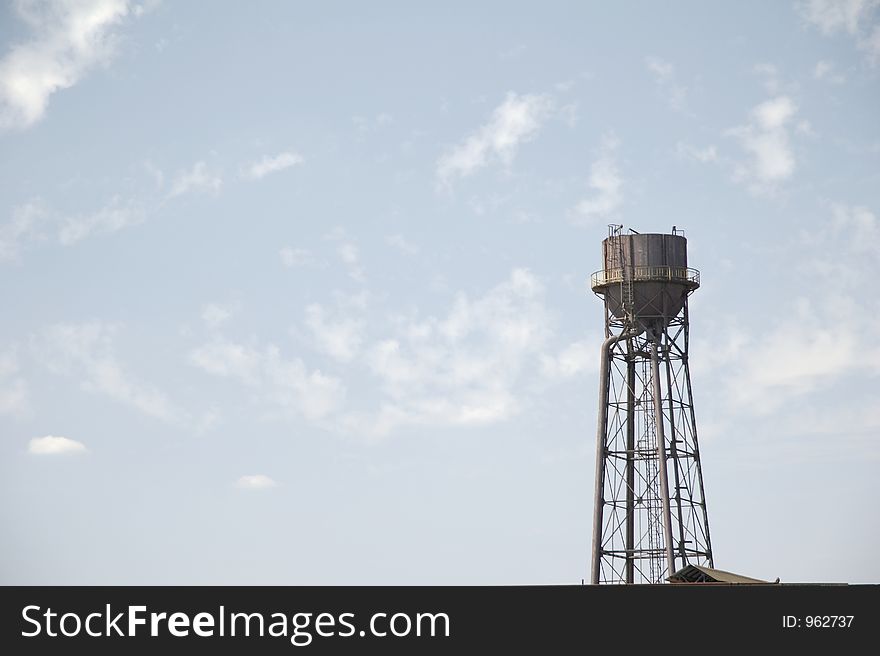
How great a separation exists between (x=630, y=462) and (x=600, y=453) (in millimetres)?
1884

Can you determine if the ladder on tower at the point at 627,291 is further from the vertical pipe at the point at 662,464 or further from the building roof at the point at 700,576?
the building roof at the point at 700,576

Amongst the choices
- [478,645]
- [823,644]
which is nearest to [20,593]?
[478,645]

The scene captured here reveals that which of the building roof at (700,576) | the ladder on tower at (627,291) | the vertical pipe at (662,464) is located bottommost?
the building roof at (700,576)

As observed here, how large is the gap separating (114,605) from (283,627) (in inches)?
241

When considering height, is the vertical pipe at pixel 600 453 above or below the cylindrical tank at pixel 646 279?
below

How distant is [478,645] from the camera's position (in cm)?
5894

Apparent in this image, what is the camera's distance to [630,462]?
315 ft

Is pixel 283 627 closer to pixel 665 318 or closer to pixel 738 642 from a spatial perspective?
pixel 738 642

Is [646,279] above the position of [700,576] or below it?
above

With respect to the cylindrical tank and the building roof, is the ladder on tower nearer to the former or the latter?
the cylindrical tank

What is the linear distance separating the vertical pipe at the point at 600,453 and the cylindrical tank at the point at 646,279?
6.76ft

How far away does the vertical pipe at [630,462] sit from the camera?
9469 cm

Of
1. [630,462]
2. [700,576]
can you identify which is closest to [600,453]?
[630,462]

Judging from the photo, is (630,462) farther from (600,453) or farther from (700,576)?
(700,576)
